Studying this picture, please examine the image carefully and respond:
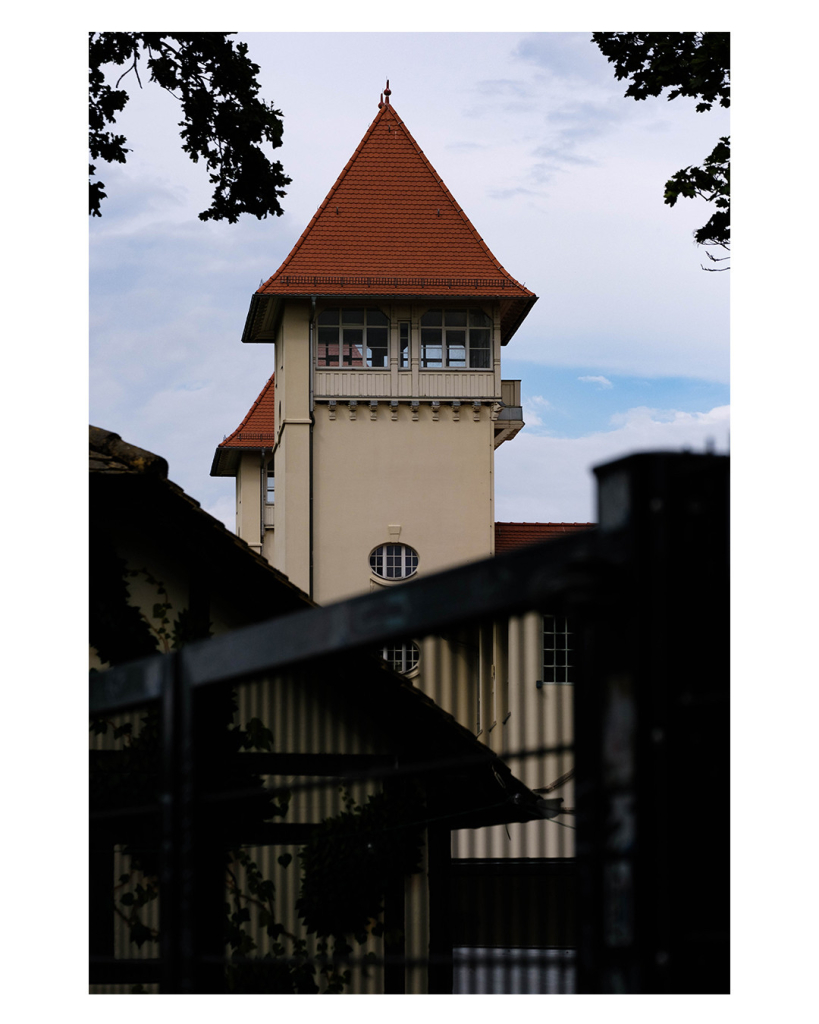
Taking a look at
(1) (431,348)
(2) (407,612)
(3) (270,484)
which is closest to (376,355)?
(1) (431,348)

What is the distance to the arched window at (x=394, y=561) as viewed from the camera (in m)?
22.4

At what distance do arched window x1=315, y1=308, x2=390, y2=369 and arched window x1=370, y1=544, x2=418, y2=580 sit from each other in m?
3.63

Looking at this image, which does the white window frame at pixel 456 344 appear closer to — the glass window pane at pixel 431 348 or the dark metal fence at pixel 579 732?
Answer: the glass window pane at pixel 431 348

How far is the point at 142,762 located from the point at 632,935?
13.5 ft

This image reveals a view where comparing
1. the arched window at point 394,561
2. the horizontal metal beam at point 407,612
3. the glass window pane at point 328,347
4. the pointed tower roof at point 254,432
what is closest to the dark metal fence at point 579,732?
the horizontal metal beam at point 407,612

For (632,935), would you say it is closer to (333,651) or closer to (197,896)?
(333,651)

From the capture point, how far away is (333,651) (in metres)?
1.69

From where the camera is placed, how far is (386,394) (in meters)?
23.0

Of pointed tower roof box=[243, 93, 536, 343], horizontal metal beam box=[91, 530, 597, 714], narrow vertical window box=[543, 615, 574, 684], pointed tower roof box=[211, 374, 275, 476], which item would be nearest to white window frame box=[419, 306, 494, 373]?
pointed tower roof box=[243, 93, 536, 343]

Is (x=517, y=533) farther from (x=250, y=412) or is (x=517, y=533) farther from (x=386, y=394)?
(x=250, y=412)

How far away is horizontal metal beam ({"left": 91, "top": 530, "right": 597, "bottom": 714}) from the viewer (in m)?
1.42
